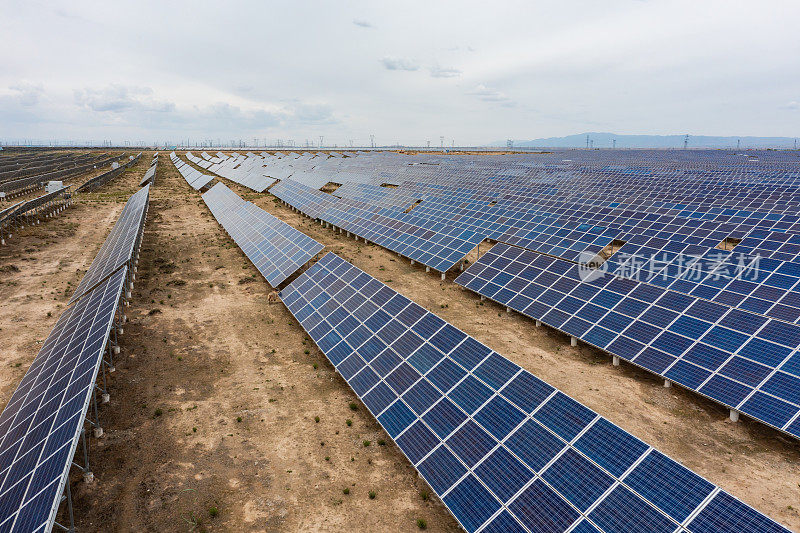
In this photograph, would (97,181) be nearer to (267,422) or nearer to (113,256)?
(113,256)

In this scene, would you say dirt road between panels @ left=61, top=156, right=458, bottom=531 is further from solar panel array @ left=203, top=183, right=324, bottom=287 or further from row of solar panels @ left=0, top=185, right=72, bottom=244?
row of solar panels @ left=0, top=185, right=72, bottom=244

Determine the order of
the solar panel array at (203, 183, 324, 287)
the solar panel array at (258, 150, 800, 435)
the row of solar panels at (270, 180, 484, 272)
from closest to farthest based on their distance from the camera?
1. the solar panel array at (258, 150, 800, 435)
2. the solar panel array at (203, 183, 324, 287)
3. the row of solar panels at (270, 180, 484, 272)

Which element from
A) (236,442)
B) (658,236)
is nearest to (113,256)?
(236,442)

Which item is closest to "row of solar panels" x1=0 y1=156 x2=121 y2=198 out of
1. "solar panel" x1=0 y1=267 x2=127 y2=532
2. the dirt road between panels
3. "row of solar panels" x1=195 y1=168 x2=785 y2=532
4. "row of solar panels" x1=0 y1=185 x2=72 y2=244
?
"row of solar panels" x1=0 y1=185 x2=72 y2=244

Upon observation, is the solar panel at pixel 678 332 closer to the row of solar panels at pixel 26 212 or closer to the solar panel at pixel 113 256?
the solar panel at pixel 113 256

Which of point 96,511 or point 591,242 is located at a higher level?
point 591,242

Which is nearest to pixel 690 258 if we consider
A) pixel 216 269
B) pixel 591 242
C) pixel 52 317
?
pixel 591 242

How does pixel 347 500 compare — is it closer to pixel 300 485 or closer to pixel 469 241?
pixel 300 485
